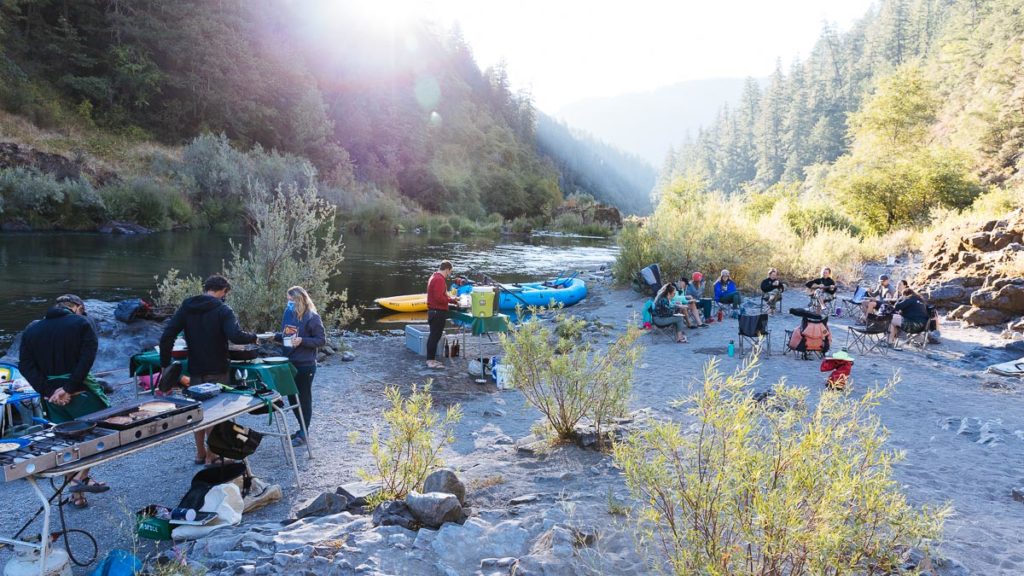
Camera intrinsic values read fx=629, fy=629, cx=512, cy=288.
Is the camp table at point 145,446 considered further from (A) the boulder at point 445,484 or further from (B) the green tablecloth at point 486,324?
(B) the green tablecloth at point 486,324

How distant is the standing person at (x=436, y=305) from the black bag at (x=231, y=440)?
5256 mm

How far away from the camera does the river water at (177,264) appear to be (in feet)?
53.6

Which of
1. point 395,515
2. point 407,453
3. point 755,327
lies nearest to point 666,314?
point 755,327

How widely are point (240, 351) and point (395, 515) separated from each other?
250 cm

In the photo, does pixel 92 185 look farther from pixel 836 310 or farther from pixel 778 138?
pixel 778 138

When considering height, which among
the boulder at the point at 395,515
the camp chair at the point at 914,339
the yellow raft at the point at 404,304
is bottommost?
the yellow raft at the point at 404,304

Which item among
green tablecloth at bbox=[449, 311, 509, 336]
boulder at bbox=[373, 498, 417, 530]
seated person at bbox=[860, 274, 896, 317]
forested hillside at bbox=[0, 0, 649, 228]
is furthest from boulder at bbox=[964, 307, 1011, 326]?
forested hillside at bbox=[0, 0, 649, 228]

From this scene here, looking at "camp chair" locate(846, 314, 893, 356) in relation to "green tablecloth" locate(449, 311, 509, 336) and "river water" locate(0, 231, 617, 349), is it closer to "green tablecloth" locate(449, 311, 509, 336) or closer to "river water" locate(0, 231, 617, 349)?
"green tablecloth" locate(449, 311, 509, 336)

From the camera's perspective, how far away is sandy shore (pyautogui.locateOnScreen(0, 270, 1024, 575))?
4.33m

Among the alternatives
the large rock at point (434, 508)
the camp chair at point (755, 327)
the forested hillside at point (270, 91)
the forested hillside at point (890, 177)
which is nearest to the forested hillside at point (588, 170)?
the forested hillside at point (270, 91)

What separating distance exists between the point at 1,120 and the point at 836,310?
44.0 m

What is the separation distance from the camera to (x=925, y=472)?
511 centimetres

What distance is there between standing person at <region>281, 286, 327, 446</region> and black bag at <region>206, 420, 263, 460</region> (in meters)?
1.35

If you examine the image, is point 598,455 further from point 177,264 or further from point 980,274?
point 177,264
